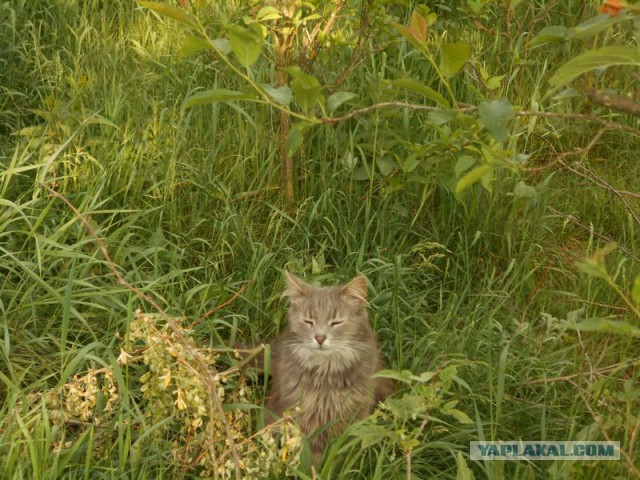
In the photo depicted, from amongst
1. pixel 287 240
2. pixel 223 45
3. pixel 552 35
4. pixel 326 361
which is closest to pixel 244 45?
pixel 223 45

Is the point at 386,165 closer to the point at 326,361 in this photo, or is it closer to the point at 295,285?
the point at 295,285

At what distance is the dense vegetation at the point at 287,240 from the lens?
2969mm

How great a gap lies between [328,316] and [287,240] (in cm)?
61

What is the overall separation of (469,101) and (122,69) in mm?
1816

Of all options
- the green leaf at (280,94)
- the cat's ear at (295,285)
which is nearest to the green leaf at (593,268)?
the green leaf at (280,94)

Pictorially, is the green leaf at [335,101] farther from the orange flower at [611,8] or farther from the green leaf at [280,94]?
the orange flower at [611,8]

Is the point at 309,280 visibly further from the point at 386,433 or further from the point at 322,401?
the point at 386,433

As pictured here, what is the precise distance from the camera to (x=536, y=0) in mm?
5348

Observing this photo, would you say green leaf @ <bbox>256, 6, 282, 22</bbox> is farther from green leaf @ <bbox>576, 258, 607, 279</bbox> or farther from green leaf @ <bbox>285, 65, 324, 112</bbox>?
green leaf @ <bbox>576, 258, 607, 279</bbox>

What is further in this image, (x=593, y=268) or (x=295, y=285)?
(x=295, y=285)

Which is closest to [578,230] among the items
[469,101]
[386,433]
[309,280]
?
[469,101]

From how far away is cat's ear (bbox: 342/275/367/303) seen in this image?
11.5 feet

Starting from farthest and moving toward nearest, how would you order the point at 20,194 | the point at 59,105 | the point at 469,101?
1. the point at 469,101
2. the point at 59,105
3. the point at 20,194

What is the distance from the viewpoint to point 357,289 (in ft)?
11.6
